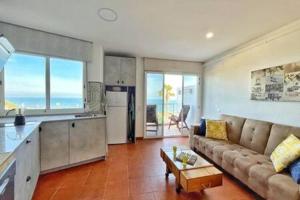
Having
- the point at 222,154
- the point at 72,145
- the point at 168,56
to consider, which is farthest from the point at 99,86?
the point at 222,154

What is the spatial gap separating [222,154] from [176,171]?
998 mm

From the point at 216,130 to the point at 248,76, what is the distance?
1.32 m

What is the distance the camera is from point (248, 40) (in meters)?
3.32

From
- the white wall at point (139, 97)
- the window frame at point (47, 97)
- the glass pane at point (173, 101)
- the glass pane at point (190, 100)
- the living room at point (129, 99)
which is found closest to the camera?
the living room at point (129, 99)

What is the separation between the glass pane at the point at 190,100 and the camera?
5391mm

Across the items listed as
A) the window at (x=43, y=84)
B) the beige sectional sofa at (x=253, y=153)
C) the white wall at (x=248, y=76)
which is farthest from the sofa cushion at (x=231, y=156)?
the window at (x=43, y=84)

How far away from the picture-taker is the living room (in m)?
2.05

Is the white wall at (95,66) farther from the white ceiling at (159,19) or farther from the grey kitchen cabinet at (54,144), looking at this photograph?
the grey kitchen cabinet at (54,144)

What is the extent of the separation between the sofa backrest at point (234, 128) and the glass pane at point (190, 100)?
191cm

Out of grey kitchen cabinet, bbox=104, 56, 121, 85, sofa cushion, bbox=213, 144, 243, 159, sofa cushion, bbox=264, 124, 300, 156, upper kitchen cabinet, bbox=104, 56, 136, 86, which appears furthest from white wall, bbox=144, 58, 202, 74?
sofa cushion, bbox=264, 124, 300, 156

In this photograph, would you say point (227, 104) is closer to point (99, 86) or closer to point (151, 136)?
point (151, 136)

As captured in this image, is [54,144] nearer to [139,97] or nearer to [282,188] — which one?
[139,97]

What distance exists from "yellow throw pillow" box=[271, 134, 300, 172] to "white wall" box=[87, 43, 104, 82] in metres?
3.46

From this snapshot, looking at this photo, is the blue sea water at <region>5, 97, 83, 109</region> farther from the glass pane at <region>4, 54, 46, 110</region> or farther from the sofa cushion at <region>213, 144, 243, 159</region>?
the sofa cushion at <region>213, 144, 243, 159</region>
